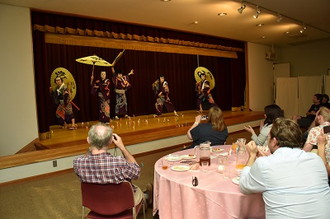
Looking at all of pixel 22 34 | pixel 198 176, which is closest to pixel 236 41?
pixel 22 34

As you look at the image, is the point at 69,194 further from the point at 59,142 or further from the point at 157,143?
the point at 157,143

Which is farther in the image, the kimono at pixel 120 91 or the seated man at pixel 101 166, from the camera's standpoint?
the kimono at pixel 120 91

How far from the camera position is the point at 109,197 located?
187 centimetres

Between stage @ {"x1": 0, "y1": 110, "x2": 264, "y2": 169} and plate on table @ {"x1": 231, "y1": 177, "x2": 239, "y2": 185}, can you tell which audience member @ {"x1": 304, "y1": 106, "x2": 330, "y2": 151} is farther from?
stage @ {"x1": 0, "y1": 110, "x2": 264, "y2": 169}

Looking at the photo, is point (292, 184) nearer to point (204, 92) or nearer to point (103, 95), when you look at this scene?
point (103, 95)

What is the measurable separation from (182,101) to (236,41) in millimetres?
2669

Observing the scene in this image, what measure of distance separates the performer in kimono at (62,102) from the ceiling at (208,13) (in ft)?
5.29

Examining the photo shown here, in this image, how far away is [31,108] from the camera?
4859mm

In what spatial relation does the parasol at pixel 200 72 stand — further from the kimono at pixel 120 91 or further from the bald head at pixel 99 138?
the bald head at pixel 99 138

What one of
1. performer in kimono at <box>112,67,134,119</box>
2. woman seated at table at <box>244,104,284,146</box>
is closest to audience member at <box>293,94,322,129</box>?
woman seated at table at <box>244,104,284,146</box>

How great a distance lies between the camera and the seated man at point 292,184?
4.64 ft

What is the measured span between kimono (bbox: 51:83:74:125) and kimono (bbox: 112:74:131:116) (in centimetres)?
125

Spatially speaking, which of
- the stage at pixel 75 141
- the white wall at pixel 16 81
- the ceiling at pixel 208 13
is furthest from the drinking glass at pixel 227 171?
the white wall at pixel 16 81

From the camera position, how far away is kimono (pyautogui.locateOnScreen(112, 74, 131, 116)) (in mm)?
6992
